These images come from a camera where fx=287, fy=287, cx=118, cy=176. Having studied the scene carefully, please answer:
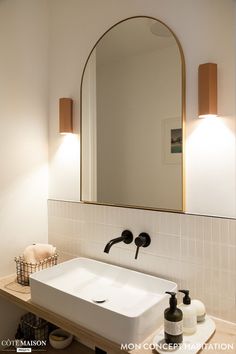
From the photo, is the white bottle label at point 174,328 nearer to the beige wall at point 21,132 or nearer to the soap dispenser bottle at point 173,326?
the soap dispenser bottle at point 173,326

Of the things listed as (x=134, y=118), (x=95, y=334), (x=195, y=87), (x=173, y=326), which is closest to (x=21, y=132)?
(x=134, y=118)

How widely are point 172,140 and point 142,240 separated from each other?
520 mm

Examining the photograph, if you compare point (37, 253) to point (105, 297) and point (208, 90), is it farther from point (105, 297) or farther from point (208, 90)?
point (208, 90)

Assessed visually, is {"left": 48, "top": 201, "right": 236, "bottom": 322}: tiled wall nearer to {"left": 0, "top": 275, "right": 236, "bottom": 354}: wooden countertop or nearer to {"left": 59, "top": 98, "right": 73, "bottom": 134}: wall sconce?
{"left": 0, "top": 275, "right": 236, "bottom": 354}: wooden countertop

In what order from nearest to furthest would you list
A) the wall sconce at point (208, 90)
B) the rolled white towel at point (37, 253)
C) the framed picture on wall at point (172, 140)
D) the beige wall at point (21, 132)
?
the wall sconce at point (208, 90) < the framed picture on wall at point (172, 140) < the rolled white towel at point (37, 253) < the beige wall at point (21, 132)

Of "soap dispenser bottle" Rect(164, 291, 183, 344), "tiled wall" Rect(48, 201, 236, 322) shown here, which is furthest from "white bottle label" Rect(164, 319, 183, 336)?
"tiled wall" Rect(48, 201, 236, 322)

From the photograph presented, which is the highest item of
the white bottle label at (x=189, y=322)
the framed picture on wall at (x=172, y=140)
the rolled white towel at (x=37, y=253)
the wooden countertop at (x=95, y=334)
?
the framed picture on wall at (x=172, y=140)

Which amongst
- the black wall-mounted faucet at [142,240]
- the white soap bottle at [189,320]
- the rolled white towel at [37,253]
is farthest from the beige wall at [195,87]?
the rolled white towel at [37,253]

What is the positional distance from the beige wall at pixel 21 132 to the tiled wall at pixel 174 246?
282 millimetres

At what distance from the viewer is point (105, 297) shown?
55.0 inches

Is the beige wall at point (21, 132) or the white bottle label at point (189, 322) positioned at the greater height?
the beige wall at point (21, 132)

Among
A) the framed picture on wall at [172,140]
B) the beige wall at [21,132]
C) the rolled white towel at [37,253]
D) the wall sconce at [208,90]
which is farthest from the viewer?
the beige wall at [21,132]

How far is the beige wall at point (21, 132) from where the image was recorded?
1.76 metres

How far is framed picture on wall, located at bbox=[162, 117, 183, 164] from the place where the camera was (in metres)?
1.38
